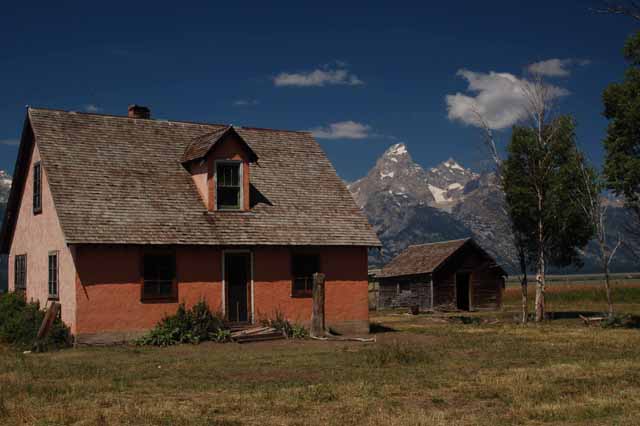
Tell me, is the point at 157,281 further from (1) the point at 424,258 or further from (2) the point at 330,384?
(1) the point at 424,258

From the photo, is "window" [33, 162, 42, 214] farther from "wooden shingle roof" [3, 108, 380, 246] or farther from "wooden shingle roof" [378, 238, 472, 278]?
"wooden shingle roof" [378, 238, 472, 278]

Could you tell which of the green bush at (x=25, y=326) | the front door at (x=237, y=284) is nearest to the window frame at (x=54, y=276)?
the green bush at (x=25, y=326)

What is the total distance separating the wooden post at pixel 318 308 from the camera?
26078 millimetres

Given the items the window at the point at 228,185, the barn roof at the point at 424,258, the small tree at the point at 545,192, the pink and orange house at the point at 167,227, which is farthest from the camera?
the barn roof at the point at 424,258

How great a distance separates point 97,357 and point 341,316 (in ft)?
33.6

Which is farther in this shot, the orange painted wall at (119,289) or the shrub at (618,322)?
the shrub at (618,322)

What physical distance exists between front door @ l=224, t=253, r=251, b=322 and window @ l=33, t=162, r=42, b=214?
279 inches

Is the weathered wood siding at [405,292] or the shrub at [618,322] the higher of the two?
the weathered wood siding at [405,292]

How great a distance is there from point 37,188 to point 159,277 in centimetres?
627

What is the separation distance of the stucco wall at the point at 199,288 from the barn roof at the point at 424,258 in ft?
77.2

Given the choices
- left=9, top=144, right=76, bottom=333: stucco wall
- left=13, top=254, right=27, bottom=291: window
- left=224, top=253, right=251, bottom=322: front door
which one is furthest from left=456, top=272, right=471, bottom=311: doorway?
left=9, top=144, right=76, bottom=333: stucco wall

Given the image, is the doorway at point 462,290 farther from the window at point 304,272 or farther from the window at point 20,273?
the window at point 20,273

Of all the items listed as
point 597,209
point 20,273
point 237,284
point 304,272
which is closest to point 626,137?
point 597,209

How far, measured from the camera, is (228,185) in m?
27.7
